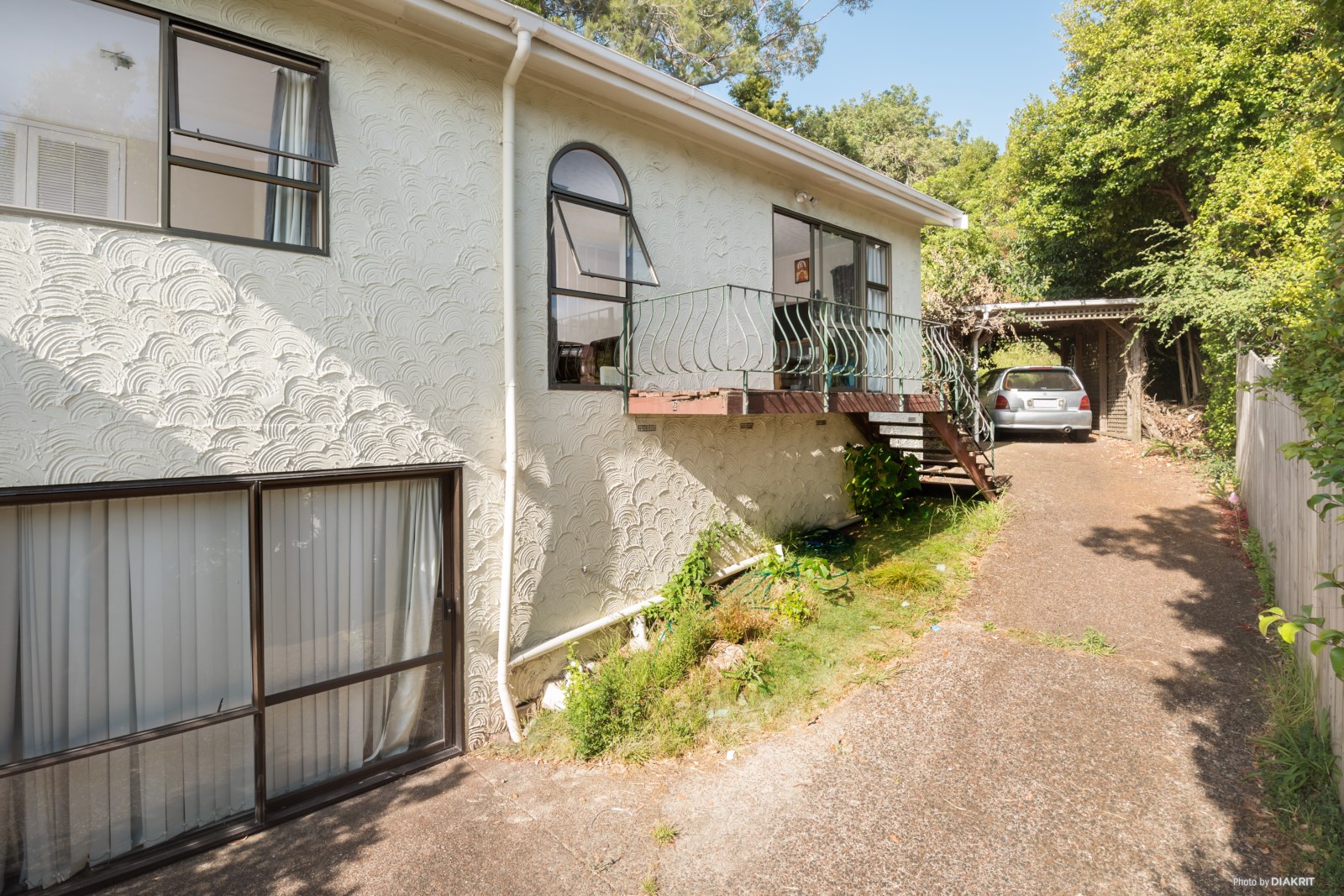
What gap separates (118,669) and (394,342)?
2453mm

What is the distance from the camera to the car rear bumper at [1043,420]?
1201 centimetres

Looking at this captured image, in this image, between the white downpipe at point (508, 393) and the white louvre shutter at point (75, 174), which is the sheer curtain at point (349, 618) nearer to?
the white downpipe at point (508, 393)

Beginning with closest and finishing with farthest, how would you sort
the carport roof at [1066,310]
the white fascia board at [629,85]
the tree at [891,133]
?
the white fascia board at [629,85] < the carport roof at [1066,310] < the tree at [891,133]

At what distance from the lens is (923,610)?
6.15 meters

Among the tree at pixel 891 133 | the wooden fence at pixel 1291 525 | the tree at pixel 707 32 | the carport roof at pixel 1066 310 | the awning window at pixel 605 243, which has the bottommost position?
the wooden fence at pixel 1291 525

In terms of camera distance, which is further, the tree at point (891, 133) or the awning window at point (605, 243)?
the tree at point (891, 133)

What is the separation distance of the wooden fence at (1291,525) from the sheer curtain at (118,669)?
5.39 meters

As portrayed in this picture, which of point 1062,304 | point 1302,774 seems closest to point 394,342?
point 1302,774

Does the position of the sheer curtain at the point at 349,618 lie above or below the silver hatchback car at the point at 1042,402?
below

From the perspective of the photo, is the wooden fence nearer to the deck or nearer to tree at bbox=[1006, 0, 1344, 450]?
tree at bbox=[1006, 0, 1344, 450]

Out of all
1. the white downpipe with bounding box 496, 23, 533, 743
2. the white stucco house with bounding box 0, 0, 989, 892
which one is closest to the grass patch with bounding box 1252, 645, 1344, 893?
the white stucco house with bounding box 0, 0, 989, 892

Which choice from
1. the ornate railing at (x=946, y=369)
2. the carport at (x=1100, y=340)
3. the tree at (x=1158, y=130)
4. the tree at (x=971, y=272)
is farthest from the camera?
the tree at (x=971, y=272)

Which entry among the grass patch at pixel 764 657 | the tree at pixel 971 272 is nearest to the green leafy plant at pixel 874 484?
the grass patch at pixel 764 657

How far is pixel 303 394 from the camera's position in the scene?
4.09 metres
